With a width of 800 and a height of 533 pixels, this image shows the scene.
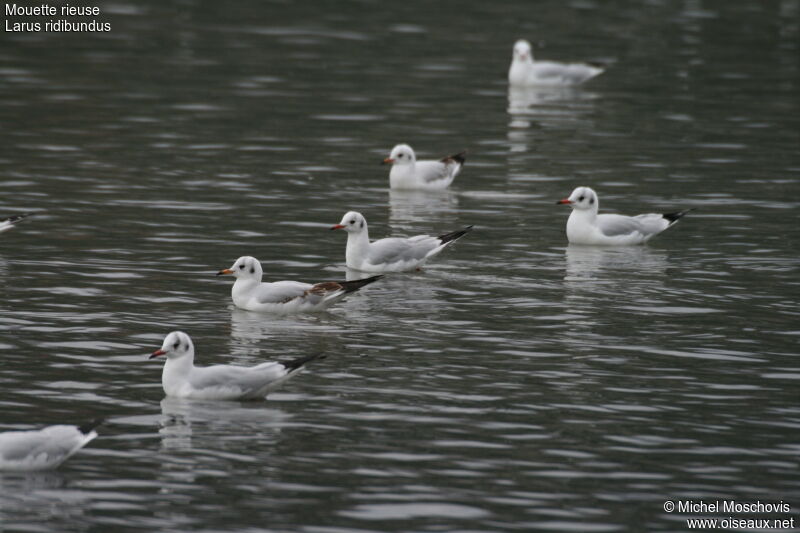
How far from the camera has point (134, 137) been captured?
2894 centimetres

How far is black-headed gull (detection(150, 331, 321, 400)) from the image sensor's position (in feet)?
45.8

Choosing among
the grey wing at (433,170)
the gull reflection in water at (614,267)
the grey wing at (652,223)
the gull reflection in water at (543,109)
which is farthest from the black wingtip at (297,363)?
the gull reflection in water at (543,109)

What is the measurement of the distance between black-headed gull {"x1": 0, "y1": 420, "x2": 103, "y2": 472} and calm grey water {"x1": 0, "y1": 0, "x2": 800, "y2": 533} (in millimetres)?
170

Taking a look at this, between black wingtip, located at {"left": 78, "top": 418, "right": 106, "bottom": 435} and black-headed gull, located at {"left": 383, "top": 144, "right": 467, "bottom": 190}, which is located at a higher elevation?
black-headed gull, located at {"left": 383, "top": 144, "right": 467, "bottom": 190}

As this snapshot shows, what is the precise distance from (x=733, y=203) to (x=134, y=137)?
11.6 meters

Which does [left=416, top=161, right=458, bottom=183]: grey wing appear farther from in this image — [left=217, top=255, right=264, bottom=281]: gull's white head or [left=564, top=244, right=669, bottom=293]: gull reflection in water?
[left=217, top=255, right=264, bottom=281]: gull's white head

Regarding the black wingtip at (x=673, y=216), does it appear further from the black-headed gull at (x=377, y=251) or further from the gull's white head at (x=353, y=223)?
the gull's white head at (x=353, y=223)

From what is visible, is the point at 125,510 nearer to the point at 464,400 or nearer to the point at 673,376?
the point at 464,400

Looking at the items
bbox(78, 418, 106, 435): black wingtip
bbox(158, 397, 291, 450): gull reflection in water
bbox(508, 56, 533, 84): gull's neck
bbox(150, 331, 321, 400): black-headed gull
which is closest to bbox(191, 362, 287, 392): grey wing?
bbox(150, 331, 321, 400): black-headed gull

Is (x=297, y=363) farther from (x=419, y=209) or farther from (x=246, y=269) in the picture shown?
(x=419, y=209)

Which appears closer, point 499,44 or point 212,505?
point 212,505

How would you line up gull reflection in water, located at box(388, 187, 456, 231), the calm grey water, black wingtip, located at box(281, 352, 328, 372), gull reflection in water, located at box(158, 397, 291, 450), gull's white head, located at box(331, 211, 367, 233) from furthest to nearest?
gull reflection in water, located at box(388, 187, 456, 231), gull's white head, located at box(331, 211, 367, 233), black wingtip, located at box(281, 352, 328, 372), gull reflection in water, located at box(158, 397, 291, 450), the calm grey water

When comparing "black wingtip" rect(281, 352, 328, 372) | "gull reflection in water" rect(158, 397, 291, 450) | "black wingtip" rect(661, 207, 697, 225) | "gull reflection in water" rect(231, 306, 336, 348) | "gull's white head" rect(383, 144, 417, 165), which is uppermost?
"gull's white head" rect(383, 144, 417, 165)

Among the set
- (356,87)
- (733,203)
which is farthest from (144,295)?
(356,87)
